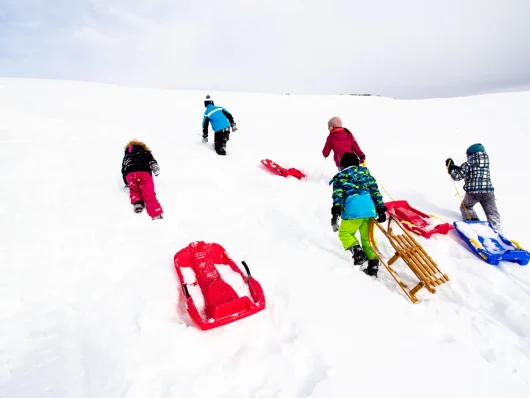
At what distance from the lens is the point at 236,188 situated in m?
6.89

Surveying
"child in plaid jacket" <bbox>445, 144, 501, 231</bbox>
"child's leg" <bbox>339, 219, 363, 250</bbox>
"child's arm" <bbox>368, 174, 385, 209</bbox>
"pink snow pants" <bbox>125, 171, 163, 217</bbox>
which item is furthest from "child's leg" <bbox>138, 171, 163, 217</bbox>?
"child in plaid jacket" <bbox>445, 144, 501, 231</bbox>

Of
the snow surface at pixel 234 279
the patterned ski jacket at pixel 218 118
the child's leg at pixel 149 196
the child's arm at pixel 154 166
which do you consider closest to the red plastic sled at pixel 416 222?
the snow surface at pixel 234 279

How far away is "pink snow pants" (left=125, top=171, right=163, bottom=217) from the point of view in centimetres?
522

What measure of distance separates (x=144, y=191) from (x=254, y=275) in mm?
2742

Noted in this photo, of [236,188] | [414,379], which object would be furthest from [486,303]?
[236,188]

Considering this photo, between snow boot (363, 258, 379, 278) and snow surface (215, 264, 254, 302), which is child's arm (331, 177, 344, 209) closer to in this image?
snow boot (363, 258, 379, 278)

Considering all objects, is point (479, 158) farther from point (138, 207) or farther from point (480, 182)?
point (138, 207)

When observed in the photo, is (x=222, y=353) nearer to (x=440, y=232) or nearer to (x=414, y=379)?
(x=414, y=379)

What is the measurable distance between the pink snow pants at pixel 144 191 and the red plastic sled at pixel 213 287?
1.50m

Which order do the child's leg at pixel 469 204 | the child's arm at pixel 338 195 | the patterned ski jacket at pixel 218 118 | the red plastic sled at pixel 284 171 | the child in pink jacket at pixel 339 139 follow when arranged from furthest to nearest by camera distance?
the patterned ski jacket at pixel 218 118 < the red plastic sled at pixel 284 171 < the child in pink jacket at pixel 339 139 < the child's leg at pixel 469 204 < the child's arm at pixel 338 195

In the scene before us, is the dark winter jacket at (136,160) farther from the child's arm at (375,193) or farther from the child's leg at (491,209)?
the child's leg at (491,209)

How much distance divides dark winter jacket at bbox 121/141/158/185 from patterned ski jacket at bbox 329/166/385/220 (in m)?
3.60

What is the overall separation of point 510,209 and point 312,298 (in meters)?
5.56

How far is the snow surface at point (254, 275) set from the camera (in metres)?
2.57
